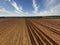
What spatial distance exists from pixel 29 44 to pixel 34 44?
1.15ft

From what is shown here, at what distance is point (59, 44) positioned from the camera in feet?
29.6

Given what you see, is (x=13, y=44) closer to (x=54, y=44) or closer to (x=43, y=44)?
(x=43, y=44)

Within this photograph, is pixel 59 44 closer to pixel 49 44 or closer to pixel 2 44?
pixel 49 44

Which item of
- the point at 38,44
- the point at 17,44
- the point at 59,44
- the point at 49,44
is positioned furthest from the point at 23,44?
the point at 59,44

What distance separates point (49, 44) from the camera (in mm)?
8945

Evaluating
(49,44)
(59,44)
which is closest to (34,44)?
(49,44)

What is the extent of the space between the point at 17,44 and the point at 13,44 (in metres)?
0.30

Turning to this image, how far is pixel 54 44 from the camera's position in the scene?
8992 millimetres

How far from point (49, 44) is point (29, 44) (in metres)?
1.44

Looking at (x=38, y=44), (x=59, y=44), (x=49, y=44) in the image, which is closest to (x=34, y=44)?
(x=38, y=44)

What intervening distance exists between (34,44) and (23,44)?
78 centimetres

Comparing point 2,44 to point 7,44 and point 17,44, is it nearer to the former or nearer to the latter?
point 7,44

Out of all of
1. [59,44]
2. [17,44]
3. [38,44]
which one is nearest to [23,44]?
[17,44]

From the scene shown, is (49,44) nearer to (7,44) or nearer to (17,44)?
(17,44)
